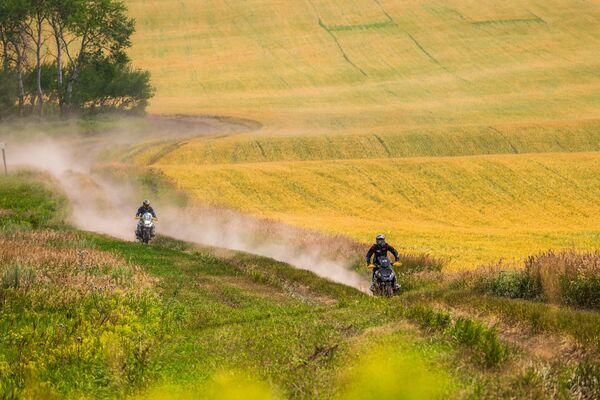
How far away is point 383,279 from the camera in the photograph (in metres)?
20.7

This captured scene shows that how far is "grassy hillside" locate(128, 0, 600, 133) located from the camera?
8274 centimetres

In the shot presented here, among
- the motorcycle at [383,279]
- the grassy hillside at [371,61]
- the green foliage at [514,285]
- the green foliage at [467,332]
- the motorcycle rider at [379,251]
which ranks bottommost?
the grassy hillside at [371,61]

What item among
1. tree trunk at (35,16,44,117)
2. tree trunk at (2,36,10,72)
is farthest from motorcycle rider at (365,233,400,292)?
tree trunk at (2,36,10,72)

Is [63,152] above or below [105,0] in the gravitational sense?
below

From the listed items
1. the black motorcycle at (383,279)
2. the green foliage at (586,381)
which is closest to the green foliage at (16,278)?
the black motorcycle at (383,279)

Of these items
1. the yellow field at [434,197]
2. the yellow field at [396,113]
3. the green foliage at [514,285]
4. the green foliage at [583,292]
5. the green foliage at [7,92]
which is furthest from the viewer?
the green foliage at [7,92]

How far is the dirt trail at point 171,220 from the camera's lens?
2898 centimetres

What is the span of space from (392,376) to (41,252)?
→ 1258 centimetres

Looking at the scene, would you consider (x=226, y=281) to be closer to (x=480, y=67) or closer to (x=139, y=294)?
(x=139, y=294)

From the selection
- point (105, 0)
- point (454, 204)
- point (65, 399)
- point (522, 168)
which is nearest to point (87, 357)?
point (65, 399)

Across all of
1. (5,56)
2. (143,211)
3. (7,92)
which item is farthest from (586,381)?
(7,92)

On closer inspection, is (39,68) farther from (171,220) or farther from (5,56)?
(171,220)

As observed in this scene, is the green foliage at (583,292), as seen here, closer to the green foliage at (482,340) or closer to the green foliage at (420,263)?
the green foliage at (482,340)

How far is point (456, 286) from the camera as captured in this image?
1914 centimetres
